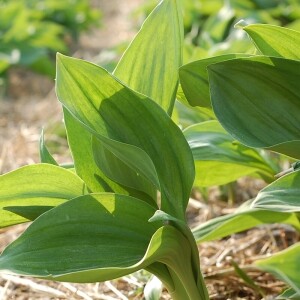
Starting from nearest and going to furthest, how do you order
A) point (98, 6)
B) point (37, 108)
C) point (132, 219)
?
point (132, 219) → point (37, 108) → point (98, 6)

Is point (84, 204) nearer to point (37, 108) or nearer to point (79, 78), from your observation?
point (79, 78)

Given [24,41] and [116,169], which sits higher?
[24,41]

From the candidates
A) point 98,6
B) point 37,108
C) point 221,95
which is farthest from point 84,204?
point 98,6

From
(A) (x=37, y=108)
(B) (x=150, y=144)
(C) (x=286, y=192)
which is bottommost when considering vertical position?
(C) (x=286, y=192)

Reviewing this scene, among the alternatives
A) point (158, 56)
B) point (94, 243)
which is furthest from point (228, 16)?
point (94, 243)

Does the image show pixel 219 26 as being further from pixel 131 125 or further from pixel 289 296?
pixel 289 296

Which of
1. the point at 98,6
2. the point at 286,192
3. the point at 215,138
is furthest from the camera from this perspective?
the point at 98,6
